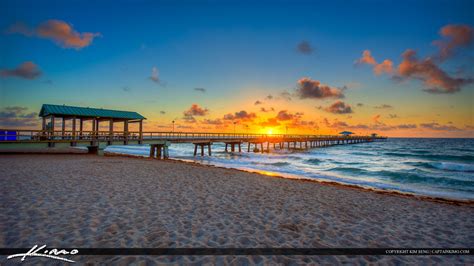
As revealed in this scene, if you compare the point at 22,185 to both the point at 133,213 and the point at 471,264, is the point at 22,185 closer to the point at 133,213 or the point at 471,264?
the point at 133,213

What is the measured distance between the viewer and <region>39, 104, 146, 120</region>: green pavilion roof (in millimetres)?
22141

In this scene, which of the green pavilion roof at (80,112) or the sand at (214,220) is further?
the green pavilion roof at (80,112)

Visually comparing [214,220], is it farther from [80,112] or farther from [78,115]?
[80,112]

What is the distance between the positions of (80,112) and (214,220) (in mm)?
23966

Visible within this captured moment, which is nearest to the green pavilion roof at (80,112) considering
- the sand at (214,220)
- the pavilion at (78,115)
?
the pavilion at (78,115)

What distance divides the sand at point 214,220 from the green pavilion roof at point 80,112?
1504 cm

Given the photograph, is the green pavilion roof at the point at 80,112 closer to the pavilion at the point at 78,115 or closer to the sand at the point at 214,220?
the pavilion at the point at 78,115

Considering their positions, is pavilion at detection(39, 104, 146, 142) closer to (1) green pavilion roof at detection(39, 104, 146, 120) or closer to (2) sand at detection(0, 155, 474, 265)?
(1) green pavilion roof at detection(39, 104, 146, 120)

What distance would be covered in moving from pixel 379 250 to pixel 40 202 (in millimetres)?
9294

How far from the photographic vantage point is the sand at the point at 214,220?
4645 millimetres

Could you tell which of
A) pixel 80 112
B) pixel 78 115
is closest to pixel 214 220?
pixel 78 115

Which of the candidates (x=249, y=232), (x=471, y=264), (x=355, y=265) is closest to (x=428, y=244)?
(x=471, y=264)

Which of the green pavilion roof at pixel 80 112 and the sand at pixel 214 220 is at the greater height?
the green pavilion roof at pixel 80 112

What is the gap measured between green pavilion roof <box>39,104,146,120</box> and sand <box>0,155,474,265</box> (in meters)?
15.0
